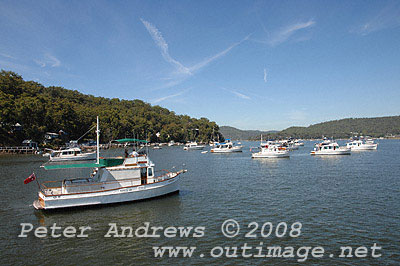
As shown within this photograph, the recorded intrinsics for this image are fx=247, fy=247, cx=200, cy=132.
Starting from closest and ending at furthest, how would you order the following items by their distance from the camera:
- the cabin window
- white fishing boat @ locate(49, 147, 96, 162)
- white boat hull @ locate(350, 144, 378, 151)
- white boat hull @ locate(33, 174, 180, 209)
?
white boat hull @ locate(33, 174, 180, 209), the cabin window, white fishing boat @ locate(49, 147, 96, 162), white boat hull @ locate(350, 144, 378, 151)

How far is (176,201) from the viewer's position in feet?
74.7

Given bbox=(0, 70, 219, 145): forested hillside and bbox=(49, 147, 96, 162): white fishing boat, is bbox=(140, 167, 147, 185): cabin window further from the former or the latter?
bbox=(49, 147, 96, 162): white fishing boat

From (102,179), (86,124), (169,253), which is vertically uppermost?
(86,124)

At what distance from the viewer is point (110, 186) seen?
72.3 feet

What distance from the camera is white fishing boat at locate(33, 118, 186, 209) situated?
64.4 feet

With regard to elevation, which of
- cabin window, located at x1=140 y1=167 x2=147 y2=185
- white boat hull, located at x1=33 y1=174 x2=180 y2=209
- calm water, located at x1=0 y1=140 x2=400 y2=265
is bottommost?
calm water, located at x1=0 y1=140 x2=400 y2=265

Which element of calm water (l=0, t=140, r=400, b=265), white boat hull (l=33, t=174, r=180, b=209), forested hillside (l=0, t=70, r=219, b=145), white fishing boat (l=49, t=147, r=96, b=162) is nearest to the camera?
calm water (l=0, t=140, r=400, b=265)

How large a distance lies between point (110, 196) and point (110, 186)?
1.42 m

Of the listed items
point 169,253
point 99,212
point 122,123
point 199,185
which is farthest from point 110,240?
point 122,123

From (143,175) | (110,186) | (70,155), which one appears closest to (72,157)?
(70,155)

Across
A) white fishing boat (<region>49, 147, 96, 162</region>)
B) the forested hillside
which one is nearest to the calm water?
the forested hillside

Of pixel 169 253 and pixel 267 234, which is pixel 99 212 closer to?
pixel 169 253

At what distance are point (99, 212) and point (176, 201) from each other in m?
6.63

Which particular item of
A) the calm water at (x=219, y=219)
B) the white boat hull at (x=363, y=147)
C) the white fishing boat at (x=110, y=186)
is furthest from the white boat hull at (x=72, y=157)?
the white boat hull at (x=363, y=147)
